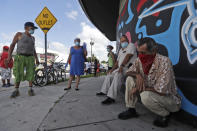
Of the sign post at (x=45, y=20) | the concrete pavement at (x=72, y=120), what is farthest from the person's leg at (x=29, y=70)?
the sign post at (x=45, y=20)

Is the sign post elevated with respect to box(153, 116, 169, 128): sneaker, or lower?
elevated

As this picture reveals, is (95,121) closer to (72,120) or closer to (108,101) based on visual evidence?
(72,120)

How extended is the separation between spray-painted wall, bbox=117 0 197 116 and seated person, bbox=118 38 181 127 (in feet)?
0.65

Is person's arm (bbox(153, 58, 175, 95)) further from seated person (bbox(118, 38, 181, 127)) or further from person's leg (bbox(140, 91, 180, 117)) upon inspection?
person's leg (bbox(140, 91, 180, 117))

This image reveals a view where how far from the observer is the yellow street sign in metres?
5.21

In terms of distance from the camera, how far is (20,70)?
133 inches

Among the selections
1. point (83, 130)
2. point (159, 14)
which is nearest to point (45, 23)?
point (159, 14)

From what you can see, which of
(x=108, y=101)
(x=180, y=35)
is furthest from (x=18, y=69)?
(x=180, y=35)

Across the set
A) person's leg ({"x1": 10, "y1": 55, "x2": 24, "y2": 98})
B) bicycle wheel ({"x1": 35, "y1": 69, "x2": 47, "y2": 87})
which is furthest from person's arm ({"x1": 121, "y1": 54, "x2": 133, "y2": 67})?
bicycle wheel ({"x1": 35, "y1": 69, "x2": 47, "y2": 87})

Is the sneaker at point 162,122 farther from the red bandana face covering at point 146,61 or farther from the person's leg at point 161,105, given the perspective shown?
the red bandana face covering at point 146,61

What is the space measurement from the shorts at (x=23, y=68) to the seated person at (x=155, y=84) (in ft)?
9.32

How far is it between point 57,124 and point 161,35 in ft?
7.53

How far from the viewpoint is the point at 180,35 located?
1934 millimetres

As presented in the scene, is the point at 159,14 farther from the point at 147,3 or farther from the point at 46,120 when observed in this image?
the point at 46,120
